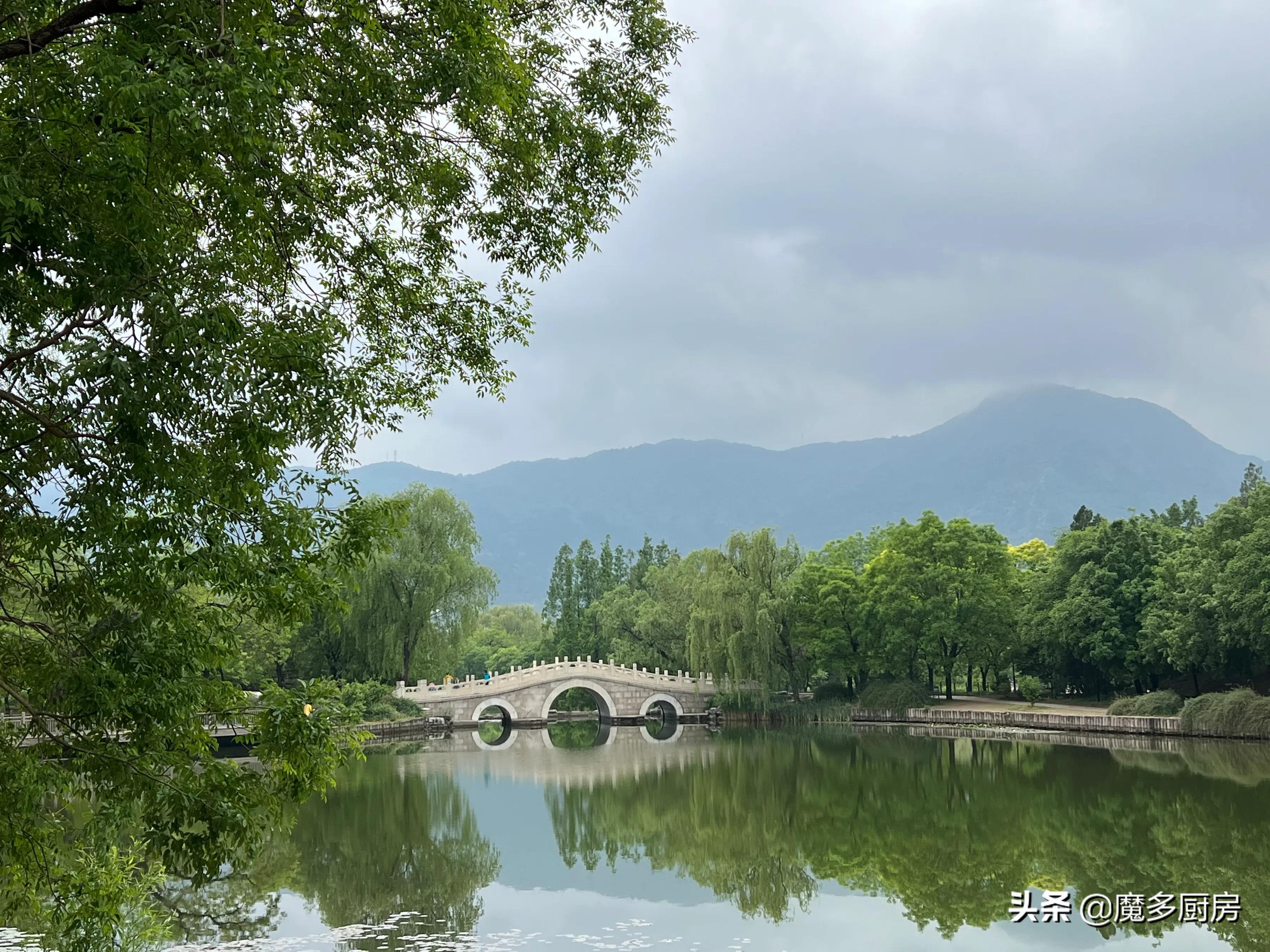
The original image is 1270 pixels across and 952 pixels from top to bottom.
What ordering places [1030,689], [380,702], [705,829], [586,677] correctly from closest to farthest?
[705,829] < [380,702] < [1030,689] < [586,677]

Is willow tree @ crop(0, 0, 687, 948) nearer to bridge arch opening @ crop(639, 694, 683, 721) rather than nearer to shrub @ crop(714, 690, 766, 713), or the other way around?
shrub @ crop(714, 690, 766, 713)

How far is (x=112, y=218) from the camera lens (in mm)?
3389

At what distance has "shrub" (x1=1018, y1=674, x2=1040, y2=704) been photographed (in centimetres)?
3553

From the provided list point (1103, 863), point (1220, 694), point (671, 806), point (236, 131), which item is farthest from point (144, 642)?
point (1220, 694)

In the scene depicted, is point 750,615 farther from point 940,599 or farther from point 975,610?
point 975,610

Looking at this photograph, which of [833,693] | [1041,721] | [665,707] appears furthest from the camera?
Result: [665,707]

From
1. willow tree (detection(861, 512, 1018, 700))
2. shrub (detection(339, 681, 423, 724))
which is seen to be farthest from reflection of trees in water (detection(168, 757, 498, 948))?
willow tree (detection(861, 512, 1018, 700))

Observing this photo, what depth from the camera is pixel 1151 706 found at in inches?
1153

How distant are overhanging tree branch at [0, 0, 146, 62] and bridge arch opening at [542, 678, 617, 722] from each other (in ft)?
127

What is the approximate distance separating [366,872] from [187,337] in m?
11.4

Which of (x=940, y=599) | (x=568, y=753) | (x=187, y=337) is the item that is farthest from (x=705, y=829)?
(x=940, y=599)

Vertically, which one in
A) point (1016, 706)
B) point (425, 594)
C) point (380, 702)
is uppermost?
point (425, 594)

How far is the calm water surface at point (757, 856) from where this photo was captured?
425 inches

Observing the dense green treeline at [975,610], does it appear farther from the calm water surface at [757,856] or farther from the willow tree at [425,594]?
the willow tree at [425,594]
